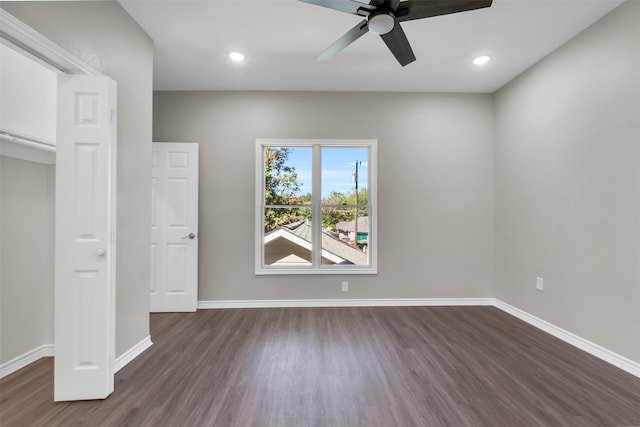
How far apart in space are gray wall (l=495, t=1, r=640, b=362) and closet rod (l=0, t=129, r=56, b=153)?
4.70m

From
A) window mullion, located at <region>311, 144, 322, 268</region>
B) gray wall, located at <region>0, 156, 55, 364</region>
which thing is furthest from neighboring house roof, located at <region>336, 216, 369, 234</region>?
gray wall, located at <region>0, 156, 55, 364</region>

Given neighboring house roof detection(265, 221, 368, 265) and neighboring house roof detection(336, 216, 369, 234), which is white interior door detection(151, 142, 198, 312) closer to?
neighboring house roof detection(265, 221, 368, 265)

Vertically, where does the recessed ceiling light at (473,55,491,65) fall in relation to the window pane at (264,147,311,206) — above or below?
above

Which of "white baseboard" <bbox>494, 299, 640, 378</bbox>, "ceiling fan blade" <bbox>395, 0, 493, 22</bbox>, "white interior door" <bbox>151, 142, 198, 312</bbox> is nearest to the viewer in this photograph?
"ceiling fan blade" <bbox>395, 0, 493, 22</bbox>

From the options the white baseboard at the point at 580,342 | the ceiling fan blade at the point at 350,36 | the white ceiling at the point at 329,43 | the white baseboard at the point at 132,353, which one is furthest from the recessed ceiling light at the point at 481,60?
the white baseboard at the point at 132,353

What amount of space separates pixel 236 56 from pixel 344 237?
2606mm

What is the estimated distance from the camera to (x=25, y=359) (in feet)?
7.57

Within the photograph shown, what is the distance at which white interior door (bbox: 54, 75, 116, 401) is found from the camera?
1.88 meters

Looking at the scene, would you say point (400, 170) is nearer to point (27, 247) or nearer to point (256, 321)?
point (256, 321)

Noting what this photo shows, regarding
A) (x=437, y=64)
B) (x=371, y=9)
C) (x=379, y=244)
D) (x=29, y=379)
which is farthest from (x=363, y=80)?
(x=29, y=379)

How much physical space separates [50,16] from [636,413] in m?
4.44

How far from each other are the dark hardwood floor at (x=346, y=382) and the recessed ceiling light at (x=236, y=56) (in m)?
Answer: 2.98

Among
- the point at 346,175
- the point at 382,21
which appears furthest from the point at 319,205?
the point at 382,21

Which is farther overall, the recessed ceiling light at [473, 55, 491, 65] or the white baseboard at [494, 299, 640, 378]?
the recessed ceiling light at [473, 55, 491, 65]
